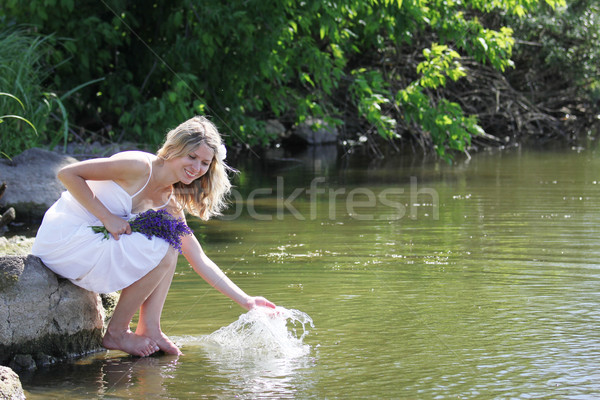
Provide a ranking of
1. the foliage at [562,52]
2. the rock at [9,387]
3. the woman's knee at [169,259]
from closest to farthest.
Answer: the rock at [9,387] → the woman's knee at [169,259] → the foliage at [562,52]

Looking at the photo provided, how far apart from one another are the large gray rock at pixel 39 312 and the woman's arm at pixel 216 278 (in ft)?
1.77

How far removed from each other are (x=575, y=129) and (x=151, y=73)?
10.9 m

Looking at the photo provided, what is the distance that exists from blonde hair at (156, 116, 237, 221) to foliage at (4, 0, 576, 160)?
5978mm

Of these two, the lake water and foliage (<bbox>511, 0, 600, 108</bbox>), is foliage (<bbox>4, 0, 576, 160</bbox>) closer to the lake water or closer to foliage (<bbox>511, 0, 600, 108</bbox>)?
the lake water

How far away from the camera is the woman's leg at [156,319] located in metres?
3.95

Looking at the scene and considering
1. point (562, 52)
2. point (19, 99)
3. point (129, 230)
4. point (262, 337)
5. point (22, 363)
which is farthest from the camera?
point (562, 52)

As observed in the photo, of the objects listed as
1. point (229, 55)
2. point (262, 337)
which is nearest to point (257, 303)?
point (262, 337)

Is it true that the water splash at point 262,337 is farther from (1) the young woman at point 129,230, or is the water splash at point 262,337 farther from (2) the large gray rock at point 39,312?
(2) the large gray rock at point 39,312

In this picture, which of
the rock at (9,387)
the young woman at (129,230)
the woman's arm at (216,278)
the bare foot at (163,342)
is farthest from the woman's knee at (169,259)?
the rock at (9,387)

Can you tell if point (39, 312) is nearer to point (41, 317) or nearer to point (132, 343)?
point (41, 317)

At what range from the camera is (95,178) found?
3.90 meters

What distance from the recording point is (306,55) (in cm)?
1116

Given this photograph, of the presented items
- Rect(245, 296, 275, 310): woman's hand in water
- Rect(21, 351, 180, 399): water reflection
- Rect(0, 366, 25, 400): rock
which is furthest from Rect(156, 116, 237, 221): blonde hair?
Rect(0, 366, 25, 400): rock

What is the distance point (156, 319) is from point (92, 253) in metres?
0.47
